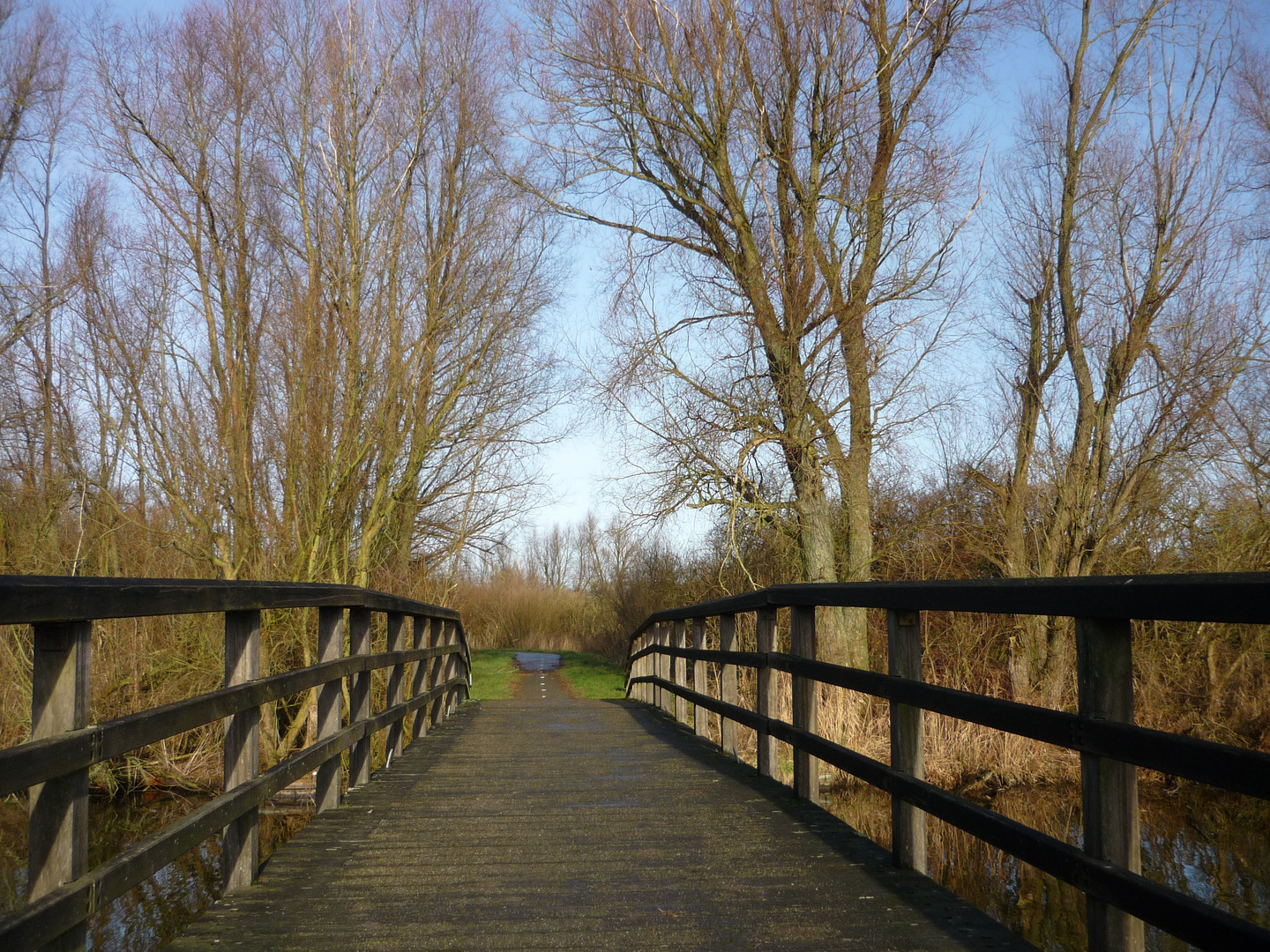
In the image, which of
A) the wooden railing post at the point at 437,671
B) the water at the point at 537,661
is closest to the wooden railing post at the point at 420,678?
the wooden railing post at the point at 437,671

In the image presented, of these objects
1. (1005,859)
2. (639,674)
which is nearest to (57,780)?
(1005,859)

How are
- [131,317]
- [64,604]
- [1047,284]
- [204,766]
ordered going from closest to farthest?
[64,604] → [204,766] → [131,317] → [1047,284]

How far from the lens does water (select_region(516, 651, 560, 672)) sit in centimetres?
2906

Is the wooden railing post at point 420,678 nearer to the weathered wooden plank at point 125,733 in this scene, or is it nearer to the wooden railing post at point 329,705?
the wooden railing post at point 329,705

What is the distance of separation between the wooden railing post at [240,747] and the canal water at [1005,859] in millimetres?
4313

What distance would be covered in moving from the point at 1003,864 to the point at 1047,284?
33.4 feet

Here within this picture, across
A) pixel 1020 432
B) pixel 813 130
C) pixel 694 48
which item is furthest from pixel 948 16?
pixel 1020 432

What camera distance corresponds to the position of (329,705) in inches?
206

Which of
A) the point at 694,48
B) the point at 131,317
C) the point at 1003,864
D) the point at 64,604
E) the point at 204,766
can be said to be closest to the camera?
the point at 64,604

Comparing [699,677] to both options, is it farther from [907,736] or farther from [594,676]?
[594,676]

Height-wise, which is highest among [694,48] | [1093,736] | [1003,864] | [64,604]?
[694,48]

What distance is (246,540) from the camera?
12109 mm

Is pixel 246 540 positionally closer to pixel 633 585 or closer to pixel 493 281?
pixel 493 281

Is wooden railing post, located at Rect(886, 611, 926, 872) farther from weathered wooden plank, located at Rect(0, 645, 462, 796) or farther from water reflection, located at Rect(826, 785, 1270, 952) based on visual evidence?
water reflection, located at Rect(826, 785, 1270, 952)
